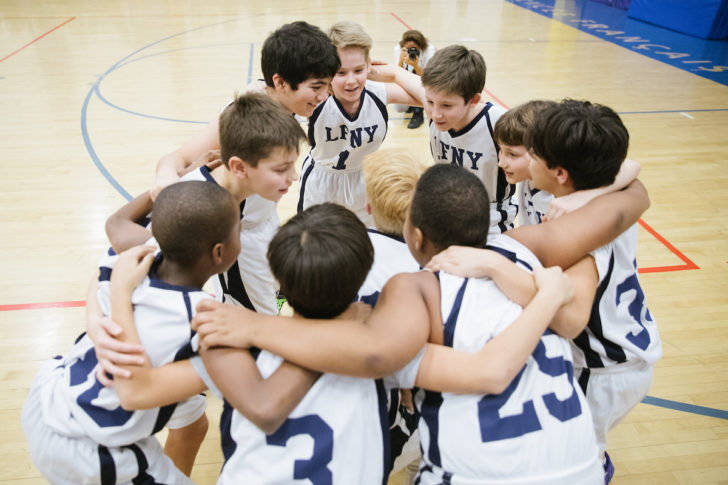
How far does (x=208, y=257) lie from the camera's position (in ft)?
5.49

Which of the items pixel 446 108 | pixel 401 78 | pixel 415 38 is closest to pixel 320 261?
pixel 446 108

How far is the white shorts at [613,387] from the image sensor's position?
2027 millimetres

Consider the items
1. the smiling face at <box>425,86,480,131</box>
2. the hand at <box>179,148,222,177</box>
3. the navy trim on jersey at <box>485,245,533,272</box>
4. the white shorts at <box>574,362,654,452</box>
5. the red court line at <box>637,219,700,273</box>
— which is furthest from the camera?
the red court line at <box>637,219,700,273</box>

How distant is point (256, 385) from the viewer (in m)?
1.36

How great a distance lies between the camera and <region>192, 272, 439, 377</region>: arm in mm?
1355

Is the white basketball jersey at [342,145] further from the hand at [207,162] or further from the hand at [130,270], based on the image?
the hand at [130,270]

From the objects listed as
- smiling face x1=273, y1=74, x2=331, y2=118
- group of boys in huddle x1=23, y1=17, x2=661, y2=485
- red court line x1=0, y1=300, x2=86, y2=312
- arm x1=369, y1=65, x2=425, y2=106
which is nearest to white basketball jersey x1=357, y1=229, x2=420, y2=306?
group of boys in huddle x1=23, y1=17, x2=661, y2=485

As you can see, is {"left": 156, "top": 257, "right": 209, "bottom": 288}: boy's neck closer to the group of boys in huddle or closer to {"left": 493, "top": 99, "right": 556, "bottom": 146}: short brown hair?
the group of boys in huddle

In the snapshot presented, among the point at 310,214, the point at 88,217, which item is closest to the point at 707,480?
the point at 310,214

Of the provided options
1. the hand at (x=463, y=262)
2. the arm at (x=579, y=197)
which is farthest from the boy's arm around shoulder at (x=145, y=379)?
the arm at (x=579, y=197)

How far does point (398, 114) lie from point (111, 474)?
22.5 feet

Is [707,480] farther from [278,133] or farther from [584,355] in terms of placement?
[278,133]

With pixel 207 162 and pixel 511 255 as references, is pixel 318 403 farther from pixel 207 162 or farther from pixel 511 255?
pixel 207 162

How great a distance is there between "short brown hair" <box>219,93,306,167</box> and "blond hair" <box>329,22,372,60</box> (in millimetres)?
1094
